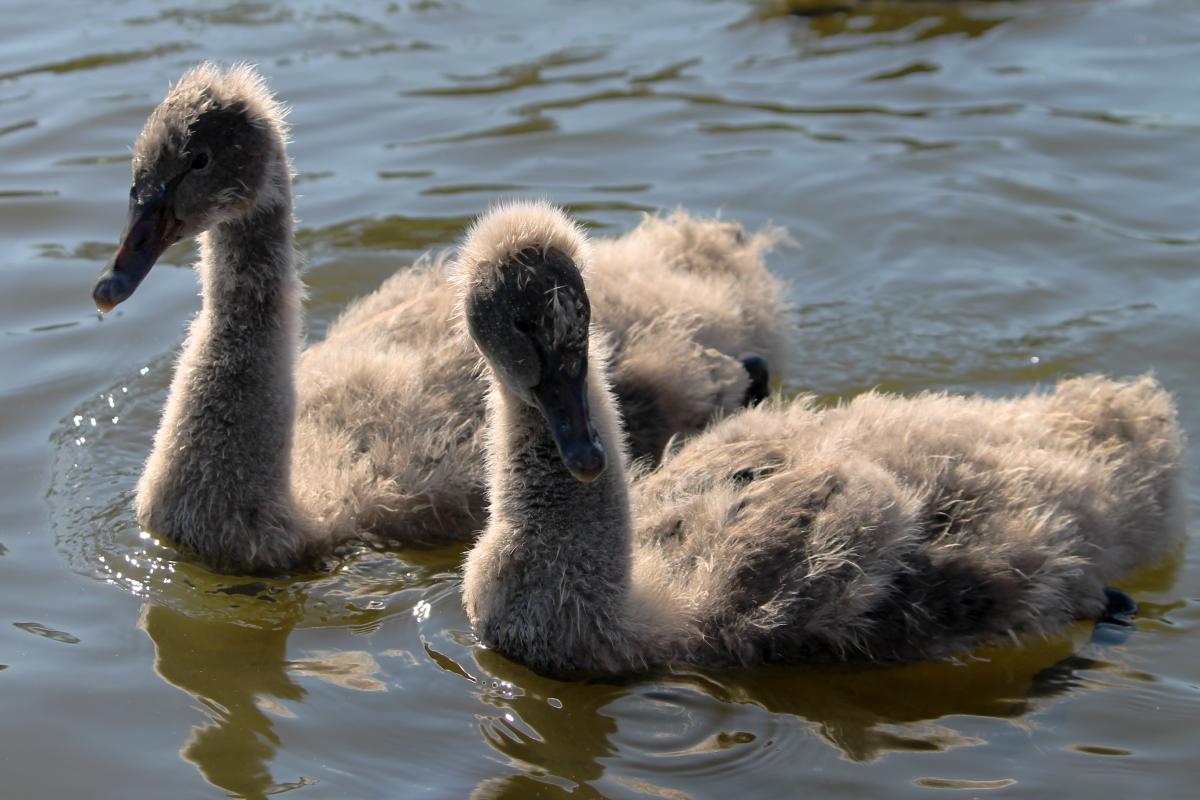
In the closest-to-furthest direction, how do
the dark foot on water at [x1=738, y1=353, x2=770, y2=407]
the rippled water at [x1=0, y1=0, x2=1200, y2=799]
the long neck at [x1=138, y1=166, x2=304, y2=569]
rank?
the rippled water at [x1=0, y1=0, x2=1200, y2=799] < the long neck at [x1=138, y1=166, x2=304, y2=569] < the dark foot on water at [x1=738, y1=353, x2=770, y2=407]

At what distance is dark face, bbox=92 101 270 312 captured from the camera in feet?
20.2

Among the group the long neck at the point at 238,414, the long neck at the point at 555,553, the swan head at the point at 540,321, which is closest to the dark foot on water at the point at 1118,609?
the long neck at the point at 555,553

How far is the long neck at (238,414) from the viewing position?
20.6ft

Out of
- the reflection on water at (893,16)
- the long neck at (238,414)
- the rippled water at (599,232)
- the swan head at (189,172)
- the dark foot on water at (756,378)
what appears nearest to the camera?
the rippled water at (599,232)

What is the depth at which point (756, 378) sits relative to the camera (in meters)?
7.25

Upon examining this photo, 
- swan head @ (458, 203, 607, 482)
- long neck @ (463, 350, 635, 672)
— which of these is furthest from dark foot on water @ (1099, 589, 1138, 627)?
swan head @ (458, 203, 607, 482)

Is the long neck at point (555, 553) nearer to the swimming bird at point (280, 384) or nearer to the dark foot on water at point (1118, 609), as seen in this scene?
the swimming bird at point (280, 384)

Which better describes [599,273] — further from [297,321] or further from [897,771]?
[897,771]

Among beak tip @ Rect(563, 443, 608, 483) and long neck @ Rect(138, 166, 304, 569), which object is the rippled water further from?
beak tip @ Rect(563, 443, 608, 483)

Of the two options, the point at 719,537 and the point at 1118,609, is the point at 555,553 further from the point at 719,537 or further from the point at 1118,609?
the point at 1118,609

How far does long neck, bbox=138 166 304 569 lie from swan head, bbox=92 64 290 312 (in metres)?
0.14

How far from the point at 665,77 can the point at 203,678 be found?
6819mm

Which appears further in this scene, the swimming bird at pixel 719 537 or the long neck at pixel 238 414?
the long neck at pixel 238 414

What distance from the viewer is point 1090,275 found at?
859cm
